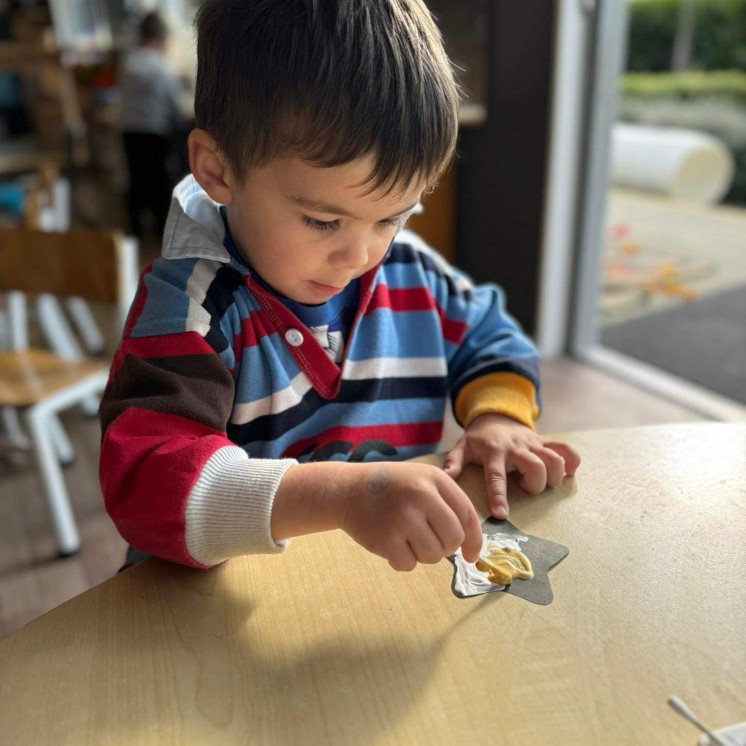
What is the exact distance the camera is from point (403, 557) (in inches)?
19.7

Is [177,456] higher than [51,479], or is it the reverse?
[177,456]

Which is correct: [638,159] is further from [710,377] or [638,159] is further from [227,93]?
[227,93]

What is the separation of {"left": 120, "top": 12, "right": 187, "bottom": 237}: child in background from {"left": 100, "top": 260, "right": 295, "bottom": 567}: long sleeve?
3.74 m

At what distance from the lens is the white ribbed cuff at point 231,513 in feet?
1.76

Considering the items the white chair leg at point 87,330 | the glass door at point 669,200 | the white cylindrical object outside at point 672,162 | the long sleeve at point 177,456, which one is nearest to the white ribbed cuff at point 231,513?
the long sleeve at point 177,456

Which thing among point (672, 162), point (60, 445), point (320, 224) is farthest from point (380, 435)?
point (672, 162)

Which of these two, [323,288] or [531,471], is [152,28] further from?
[531,471]

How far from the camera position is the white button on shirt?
75 centimetres

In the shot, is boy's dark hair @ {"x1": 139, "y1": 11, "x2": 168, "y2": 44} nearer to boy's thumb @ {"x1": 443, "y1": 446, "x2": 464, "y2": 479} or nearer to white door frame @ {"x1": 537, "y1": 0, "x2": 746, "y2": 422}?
white door frame @ {"x1": 537, "y1": 0, "x2": 746, "y2": 422}

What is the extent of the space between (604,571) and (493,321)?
408mm

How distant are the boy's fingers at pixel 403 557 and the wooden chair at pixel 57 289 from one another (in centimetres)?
122

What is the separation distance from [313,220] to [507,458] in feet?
0.93

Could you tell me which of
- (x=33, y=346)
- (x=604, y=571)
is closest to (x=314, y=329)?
(x=604, y=571)

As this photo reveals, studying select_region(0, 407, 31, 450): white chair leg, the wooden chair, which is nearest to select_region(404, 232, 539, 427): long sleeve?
the wooden chair
